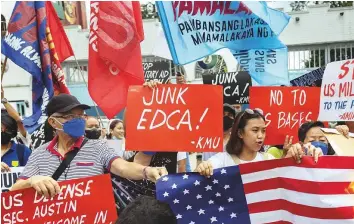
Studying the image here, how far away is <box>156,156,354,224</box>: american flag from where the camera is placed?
2926 mm

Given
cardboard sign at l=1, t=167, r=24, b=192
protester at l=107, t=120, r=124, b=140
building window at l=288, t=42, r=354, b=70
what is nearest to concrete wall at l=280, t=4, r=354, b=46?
building window at l=288, t=42, r=354, b=70

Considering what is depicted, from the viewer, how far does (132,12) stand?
5281 millimetres

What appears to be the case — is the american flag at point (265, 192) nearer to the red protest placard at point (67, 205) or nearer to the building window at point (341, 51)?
the red protest placard at point (67, 205)

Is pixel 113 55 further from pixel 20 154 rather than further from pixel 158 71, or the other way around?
pixel 158 71

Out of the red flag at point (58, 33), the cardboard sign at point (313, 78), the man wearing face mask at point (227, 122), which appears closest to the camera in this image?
the man wearing face mask at point (227, 122)

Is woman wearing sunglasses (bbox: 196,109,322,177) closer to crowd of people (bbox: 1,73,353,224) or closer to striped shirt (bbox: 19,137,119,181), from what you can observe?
crowd of people (bbox: 1,73,353,224)

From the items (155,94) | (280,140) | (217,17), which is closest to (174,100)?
(155,94)

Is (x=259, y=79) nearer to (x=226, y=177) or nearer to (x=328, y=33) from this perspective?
(x=226, y=177)

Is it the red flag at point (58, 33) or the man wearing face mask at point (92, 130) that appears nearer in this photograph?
the man wearing face mask at point (92, 130)

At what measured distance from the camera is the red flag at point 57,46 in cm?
581

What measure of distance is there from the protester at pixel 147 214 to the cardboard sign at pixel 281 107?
113 inches

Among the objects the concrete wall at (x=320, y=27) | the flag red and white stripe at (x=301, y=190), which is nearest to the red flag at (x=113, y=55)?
the flag red and white stripe at (x=301, y=190)

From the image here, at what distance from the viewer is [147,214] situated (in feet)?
5.42

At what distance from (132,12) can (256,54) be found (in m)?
2.04
